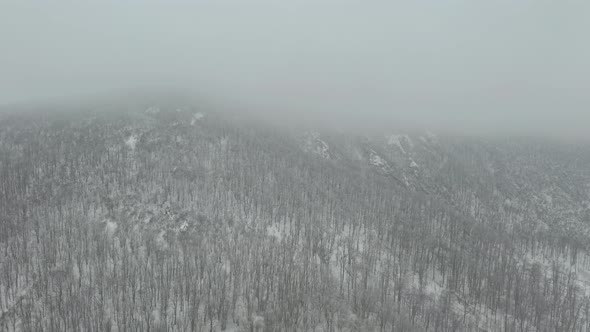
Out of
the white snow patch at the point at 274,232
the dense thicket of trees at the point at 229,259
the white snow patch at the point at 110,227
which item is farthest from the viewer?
the white snow patch at the point at 274,232

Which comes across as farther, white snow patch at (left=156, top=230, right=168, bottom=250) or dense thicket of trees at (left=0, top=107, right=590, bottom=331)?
white snow patch at (left=156, top=230, right=168, bottom=250)

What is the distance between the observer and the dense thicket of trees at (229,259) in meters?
111

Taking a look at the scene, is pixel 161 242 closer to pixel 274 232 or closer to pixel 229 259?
pixel 229 259

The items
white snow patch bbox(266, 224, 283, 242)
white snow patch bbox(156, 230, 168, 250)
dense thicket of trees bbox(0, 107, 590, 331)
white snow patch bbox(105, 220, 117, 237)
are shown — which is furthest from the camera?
white snow patch bbox(266, 224, 283, 242)

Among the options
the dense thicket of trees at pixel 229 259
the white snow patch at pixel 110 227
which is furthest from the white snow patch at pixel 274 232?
the white snow patch at pixel 110 227

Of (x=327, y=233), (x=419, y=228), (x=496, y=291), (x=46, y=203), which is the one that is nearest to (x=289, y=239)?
(x=327, y=233)

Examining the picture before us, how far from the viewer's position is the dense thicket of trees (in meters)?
111

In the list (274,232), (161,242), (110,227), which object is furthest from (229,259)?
(110,227)

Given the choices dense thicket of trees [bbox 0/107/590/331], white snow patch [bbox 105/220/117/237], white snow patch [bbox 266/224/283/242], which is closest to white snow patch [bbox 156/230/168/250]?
dense thicket of trees [bbox 0/107/590/331]

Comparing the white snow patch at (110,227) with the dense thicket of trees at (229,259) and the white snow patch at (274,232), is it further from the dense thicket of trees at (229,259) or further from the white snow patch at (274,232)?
the white snow patch at (274,232)

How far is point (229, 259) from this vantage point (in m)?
134

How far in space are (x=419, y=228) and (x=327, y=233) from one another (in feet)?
168

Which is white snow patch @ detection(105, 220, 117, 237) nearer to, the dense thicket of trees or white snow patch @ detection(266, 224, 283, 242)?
the dense thicket of trees

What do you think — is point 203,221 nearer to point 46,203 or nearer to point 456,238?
point 46,203
